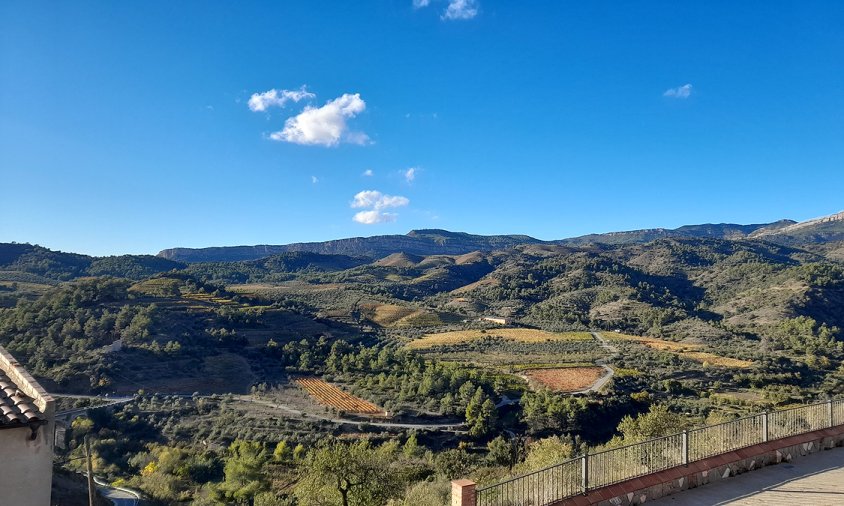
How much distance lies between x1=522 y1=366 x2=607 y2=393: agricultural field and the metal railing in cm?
3465

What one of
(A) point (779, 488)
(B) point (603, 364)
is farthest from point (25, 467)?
(B) point (603, 364)

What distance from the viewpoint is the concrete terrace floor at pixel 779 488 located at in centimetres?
857

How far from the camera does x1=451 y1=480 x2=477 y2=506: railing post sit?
24.4 feet

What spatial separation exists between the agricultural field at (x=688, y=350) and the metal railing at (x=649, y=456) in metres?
48.3

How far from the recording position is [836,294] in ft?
298

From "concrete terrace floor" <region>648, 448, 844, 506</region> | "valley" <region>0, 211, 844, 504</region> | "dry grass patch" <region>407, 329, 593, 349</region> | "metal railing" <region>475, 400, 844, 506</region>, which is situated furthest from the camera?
"dry grass patch" <region>407, 329, 593, 349</region>

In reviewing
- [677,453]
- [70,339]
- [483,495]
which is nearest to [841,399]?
[677,453]

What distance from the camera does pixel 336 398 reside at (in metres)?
43.7

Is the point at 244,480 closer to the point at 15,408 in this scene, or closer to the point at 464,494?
the point at 15,408

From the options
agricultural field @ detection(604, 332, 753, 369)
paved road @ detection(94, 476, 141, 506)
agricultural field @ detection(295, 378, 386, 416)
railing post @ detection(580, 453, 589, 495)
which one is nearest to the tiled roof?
railing post @ detection(580, 453, 589, 495)

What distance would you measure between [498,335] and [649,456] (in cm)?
6972

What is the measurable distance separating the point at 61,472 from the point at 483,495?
23.9 metres

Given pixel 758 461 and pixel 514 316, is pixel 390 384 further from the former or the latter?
pixel 514 316

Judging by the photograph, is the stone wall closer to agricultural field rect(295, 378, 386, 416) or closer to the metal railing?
the metal railing
